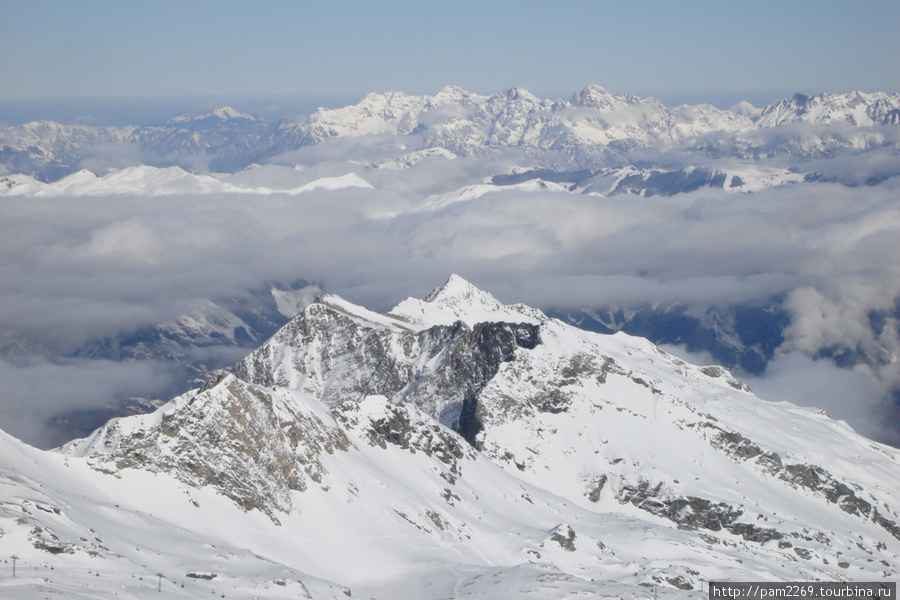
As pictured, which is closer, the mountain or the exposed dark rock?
the mountain

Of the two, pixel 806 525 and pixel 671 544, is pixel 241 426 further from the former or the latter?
pixel 806 525

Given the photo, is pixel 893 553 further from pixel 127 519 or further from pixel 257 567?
pixel 127 519

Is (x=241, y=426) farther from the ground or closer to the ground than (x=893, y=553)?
farther from the ground

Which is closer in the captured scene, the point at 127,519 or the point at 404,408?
the point at 127,519

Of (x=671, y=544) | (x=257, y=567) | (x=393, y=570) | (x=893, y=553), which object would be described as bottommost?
(x=893, y=553)

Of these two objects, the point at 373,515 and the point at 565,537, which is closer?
the point at 373,515

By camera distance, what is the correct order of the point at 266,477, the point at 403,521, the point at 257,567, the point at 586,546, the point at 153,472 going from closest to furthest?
1. the point at 257,567
2. the point at 153,472
3. the point at 266,477
4. the point at 403,521
5. the point at 586,546

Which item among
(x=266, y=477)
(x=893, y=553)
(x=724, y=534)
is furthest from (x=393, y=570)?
(x=893, y=553)

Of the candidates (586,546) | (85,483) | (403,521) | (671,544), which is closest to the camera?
(85,483)

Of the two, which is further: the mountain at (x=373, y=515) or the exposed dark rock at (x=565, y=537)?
the exposed dark rock at (x=565, y=537)

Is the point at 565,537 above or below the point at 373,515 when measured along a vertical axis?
below
